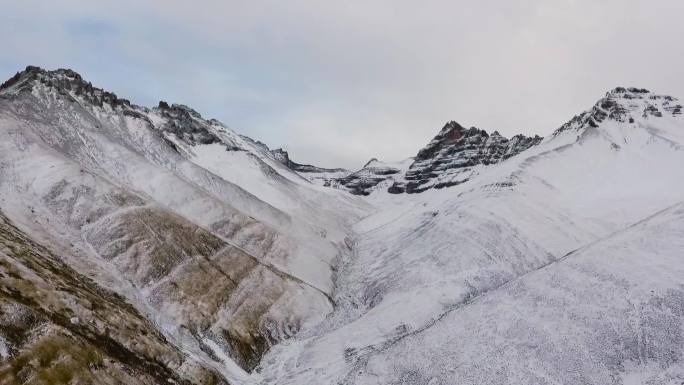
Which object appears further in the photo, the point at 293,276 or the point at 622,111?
the point at 622,111

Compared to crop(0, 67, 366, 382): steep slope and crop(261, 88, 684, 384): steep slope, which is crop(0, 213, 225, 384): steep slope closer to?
crop(0, 67, 366, 382): steep slope

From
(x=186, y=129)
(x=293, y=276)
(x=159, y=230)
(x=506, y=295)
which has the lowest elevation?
(x=506, y=295)

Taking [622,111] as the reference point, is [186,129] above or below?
above

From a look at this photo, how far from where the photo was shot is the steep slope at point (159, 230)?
217 ft

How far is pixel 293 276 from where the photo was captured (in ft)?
280

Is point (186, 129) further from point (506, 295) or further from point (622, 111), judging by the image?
point (506, 295)

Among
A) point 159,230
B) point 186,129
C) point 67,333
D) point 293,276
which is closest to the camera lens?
point 67,333

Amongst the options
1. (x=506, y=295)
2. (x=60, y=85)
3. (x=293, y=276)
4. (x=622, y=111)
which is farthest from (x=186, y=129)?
(x=506, y=295)

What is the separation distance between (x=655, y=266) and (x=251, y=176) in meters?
113

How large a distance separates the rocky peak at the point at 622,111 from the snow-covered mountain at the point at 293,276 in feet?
156

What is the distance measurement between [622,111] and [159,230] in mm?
160799

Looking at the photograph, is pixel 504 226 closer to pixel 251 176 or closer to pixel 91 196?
pixel 91 196

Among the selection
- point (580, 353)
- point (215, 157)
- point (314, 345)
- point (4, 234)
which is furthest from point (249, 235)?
point (215, 157)

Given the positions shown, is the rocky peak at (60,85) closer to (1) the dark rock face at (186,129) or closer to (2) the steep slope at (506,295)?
(1) the dark rock face at (186,129)
